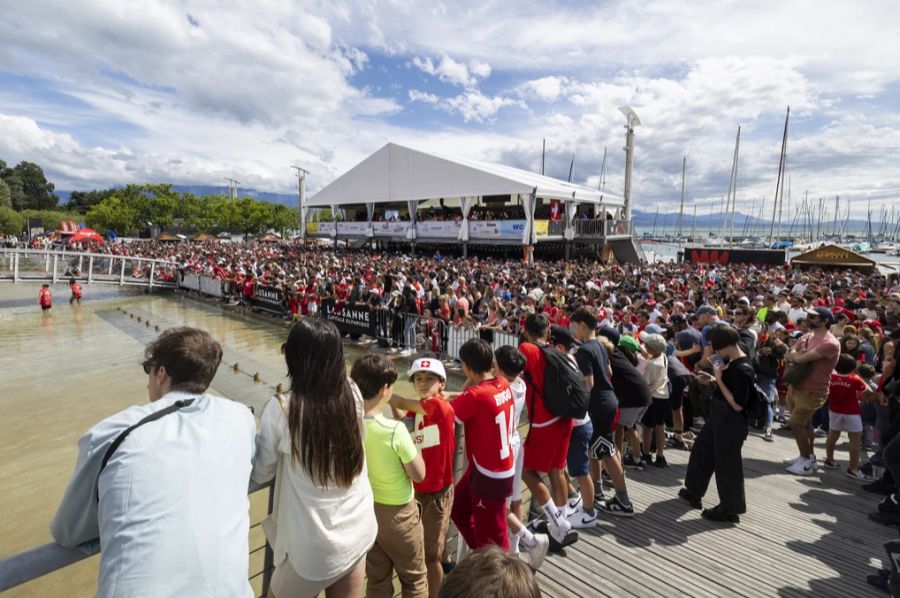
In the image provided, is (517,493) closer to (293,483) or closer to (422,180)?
(293,483)

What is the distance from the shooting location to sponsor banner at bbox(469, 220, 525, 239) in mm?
27906

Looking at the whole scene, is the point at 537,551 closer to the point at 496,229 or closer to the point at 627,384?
the point at 627,384

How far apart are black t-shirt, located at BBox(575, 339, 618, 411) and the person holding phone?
97 centimetres

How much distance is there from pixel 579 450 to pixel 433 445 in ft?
5.53

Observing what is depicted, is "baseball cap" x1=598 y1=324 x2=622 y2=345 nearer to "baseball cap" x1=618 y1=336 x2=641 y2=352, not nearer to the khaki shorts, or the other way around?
"baseball cap" x1=618 y1=336 x2=641 y2=352

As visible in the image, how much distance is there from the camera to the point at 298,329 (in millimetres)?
1970

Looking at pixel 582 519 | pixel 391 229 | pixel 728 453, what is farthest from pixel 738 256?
pixel 582 519

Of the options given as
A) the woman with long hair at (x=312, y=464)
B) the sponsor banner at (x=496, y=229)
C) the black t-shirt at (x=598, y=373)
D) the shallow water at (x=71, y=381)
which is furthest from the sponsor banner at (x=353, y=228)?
the woman with long hair at (x=312, y=464)

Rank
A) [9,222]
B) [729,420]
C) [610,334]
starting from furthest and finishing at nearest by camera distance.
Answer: [9,222]
[610,334]
[729,420]

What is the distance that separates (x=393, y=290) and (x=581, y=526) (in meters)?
10.4

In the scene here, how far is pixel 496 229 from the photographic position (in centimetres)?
2912

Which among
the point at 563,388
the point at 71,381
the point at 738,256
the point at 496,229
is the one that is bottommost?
the point at 71,381

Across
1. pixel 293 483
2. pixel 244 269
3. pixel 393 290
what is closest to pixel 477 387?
pixel 293 483

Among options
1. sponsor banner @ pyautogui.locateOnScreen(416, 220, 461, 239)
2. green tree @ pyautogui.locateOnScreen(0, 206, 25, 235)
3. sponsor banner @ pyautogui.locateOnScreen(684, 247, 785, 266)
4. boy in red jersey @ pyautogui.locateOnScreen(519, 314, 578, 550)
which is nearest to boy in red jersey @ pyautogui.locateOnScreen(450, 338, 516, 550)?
boy in red jersey @ pyautogui.locateOnScreen(519, 314, 578, 550)
